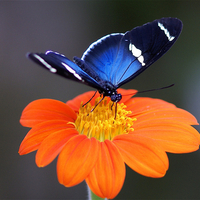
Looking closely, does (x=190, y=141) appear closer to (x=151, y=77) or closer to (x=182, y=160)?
(x=182, y=160)

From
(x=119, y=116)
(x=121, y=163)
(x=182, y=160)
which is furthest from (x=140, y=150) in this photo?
(x=182, y=160)

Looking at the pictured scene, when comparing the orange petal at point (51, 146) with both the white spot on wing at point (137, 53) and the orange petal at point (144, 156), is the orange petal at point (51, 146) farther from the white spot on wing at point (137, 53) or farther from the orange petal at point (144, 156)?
the white spot on wing at point (137, 53)

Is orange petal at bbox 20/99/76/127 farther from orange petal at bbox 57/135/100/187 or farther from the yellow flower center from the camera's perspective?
orange petal at bbox 57/135/100/187

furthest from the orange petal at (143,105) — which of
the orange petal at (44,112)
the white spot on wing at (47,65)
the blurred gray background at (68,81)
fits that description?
the blurred gray background at (68,81)

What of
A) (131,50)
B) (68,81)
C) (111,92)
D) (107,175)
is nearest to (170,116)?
(111,92)

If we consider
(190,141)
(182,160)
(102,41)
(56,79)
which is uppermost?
(102,41)

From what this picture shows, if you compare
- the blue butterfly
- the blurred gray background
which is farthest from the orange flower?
the blurred gray background
